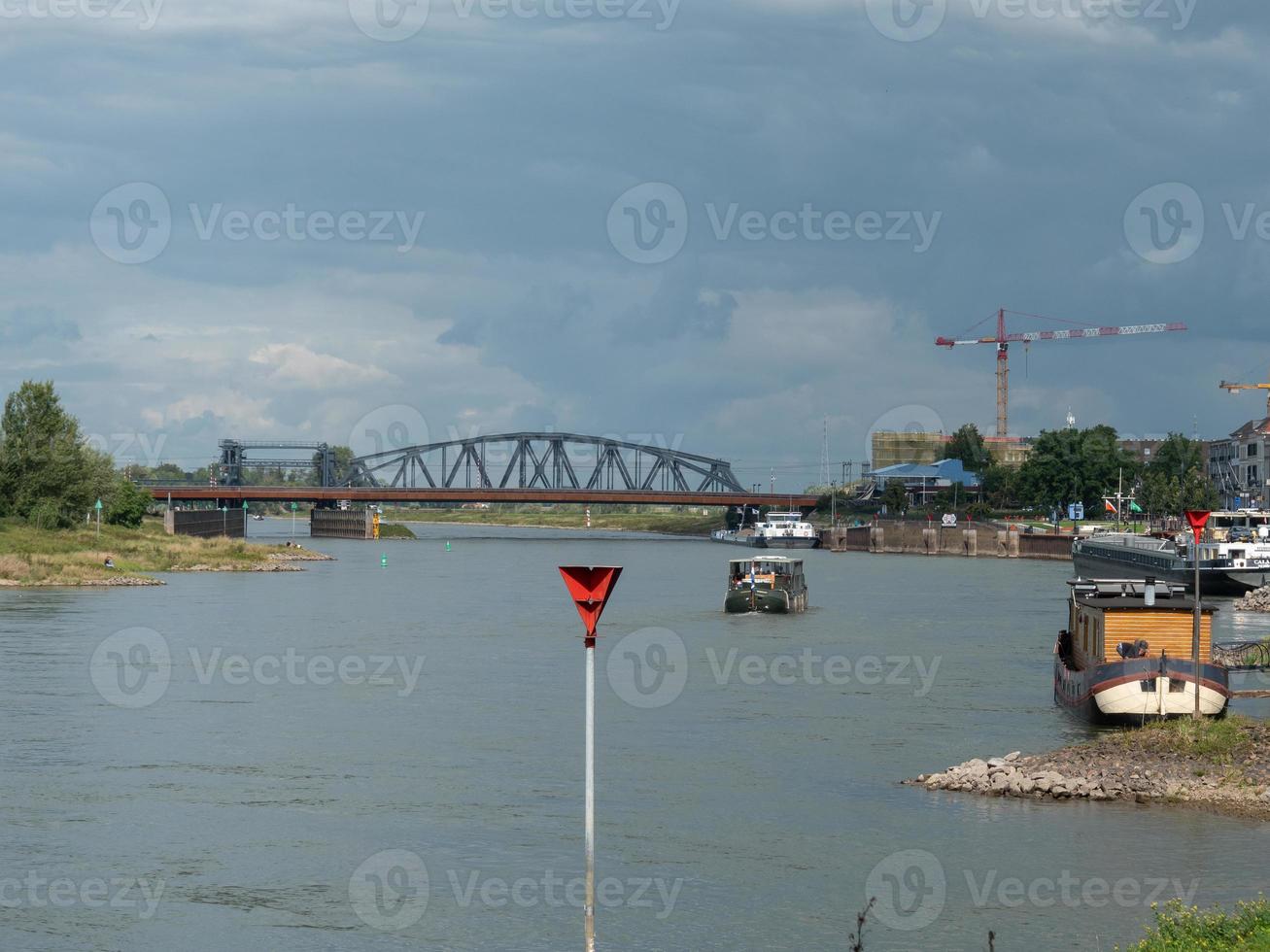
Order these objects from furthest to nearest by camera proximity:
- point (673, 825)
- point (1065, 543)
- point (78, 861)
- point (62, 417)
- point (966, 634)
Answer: point (1065, 543)
point (62, 417)
point (966, 634)
point (673, 825)
point (78, 861)

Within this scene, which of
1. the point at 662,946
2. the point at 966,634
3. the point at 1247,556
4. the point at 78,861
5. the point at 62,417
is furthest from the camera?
the point at 62,417

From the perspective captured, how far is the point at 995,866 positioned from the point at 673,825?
6.27 metres

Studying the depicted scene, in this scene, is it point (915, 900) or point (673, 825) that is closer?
point (915, 900)

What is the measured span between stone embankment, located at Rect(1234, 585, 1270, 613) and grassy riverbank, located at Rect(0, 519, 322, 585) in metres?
63.7

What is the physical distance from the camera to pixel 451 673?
169 ft

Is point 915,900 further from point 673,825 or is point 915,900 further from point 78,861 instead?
point 78,861

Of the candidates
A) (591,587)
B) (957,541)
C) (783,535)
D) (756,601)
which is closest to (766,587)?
(756,601)

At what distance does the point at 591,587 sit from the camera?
16.8 metres

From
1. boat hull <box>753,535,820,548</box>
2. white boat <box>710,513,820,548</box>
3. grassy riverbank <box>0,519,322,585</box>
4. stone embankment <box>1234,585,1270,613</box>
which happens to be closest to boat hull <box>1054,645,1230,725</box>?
stone embankment <box>1234,585,1270,613</box>

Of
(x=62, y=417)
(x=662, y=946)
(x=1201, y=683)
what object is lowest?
(x=662, y=946)

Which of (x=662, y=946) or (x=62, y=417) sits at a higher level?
(x=62, y=417)

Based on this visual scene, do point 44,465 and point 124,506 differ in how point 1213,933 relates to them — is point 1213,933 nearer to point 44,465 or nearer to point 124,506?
point 44,465

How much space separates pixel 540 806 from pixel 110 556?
80.4 m

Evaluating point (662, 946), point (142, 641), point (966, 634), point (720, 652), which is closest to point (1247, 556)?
point (966, 634)
